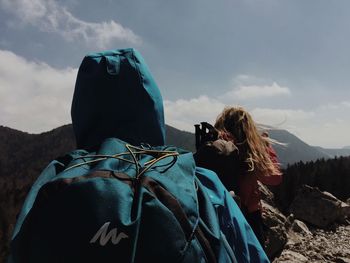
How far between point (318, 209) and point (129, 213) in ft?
48.2

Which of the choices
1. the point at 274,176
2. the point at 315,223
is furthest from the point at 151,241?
the point at 315,223

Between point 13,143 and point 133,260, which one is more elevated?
point 133,260

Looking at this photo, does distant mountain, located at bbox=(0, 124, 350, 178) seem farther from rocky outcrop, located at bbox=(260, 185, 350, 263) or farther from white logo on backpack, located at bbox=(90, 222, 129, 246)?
white logo on backpack, located at bbox=(90, 222, 129, 246)

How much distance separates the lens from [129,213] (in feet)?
4.25

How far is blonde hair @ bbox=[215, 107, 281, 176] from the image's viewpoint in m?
3.74

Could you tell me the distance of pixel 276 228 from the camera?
9719 mm

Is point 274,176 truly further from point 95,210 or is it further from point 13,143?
point 13,143

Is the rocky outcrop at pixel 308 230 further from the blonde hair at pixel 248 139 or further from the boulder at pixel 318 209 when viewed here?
the blonde hair at pixel 248 139

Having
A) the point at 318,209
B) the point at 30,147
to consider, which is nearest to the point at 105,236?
the point at 318,209

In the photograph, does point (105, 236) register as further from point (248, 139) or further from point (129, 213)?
point (248, 139)

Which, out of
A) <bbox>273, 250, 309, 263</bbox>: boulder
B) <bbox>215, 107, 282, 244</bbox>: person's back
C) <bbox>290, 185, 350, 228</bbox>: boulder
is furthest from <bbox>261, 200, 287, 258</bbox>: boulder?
<bbox>215, 107, 282, 244</bbox>: person's back

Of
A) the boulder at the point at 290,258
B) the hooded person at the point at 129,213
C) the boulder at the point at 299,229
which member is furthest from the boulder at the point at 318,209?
the hooded person at the point at 129,213

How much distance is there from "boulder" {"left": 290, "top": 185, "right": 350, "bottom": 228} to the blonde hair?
11.5 m

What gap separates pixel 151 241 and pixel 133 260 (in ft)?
0.26
